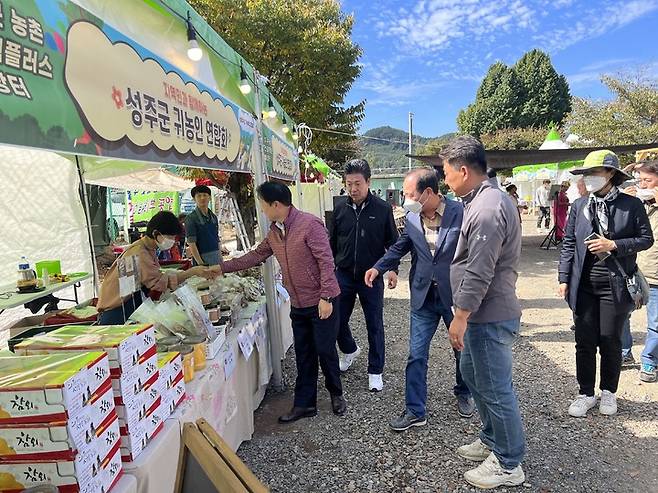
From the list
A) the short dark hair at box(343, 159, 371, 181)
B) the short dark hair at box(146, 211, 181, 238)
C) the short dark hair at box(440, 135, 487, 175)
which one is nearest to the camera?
the short dark hair at box(440, 135, 487, 175)

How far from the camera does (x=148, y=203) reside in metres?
11.8

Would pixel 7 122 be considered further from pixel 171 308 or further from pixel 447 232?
pixel 447 232

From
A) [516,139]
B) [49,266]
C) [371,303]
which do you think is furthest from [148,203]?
[516,139]

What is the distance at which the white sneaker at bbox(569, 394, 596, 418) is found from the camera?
305 centimetres

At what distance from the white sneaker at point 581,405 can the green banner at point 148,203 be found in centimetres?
1066

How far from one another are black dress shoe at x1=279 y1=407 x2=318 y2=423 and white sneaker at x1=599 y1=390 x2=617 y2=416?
84.4 inches

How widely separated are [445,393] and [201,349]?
88.7 inches

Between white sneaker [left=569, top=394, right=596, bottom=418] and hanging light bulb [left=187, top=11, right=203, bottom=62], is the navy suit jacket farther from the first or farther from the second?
hanging light bulb [left=187, top=11, right=203, bottom=62]

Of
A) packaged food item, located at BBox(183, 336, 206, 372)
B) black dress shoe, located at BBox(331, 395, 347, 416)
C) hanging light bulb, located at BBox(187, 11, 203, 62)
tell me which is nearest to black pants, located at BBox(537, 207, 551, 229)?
black dress shoe, located at BBox(331, 395, 347, 416)

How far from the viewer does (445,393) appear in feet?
11.6

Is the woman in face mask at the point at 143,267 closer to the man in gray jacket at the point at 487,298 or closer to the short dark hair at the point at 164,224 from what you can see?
the short dark hair at the point at 164,224

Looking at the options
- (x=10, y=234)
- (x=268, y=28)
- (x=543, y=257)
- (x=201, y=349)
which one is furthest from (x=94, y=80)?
(x=543, y=257)

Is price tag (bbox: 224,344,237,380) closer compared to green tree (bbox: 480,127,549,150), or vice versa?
price tag (bbox: 224,344,237,380)

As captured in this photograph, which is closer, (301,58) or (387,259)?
(387,259)
